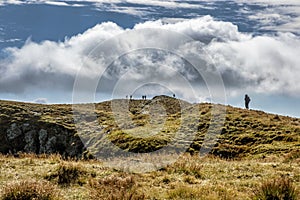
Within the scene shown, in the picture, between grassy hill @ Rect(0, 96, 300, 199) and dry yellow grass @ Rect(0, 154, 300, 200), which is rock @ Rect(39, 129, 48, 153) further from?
dry yellow grass @ Rect(0, 154, 300, 200)

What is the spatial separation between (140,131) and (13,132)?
22.7 m

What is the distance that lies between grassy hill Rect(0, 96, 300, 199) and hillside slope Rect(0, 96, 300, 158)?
0.12m

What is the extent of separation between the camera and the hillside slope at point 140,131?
40906 mm

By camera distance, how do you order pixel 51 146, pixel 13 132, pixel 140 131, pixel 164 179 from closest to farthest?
pixel 164 179, pixel 140 131, pixel 51 146, pixel 13 132

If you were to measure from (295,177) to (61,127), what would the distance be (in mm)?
47763

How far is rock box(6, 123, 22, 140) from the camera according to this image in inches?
2318

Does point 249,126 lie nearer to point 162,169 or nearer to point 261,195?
point 162,169

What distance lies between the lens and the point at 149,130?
47.9 m

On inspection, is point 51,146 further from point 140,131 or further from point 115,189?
point 115,189

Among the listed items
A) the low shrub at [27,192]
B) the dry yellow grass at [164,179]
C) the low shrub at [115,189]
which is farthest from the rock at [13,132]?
the low shrub at [27,192]

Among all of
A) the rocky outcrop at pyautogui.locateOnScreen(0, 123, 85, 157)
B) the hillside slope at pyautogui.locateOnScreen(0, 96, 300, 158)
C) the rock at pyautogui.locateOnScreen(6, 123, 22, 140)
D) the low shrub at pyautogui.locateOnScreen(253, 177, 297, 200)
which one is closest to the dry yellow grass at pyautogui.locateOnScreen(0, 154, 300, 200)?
the low shrub at pyautogui.locateOnScreen(253, 177, 297, 200)

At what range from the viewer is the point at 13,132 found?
59.6 meters

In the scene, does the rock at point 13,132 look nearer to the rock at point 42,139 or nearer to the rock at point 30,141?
the rock at point 30,141

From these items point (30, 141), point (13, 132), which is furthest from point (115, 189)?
point (13, 132)
